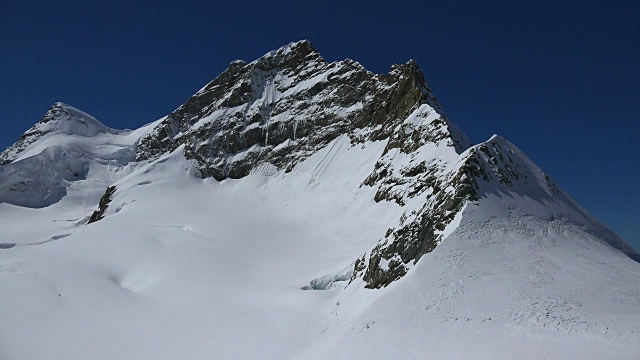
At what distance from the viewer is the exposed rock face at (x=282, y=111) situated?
67.0 metres

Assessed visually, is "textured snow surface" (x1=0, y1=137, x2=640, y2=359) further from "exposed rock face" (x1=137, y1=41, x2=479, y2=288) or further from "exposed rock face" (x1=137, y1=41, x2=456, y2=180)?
"exposed rock face" (x1=137, y1=41, x2=456, y2=180)

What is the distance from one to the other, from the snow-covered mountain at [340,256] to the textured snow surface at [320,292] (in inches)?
4.7

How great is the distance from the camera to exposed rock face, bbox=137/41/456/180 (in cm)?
6700

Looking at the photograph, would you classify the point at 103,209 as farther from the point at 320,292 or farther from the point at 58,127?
the point at 58,127

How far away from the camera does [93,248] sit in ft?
145

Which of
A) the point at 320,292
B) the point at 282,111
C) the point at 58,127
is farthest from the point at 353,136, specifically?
the point at 58,127

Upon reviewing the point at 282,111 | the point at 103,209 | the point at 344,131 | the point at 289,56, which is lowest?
the point at 103,209

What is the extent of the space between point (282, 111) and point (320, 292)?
5687 centimetres

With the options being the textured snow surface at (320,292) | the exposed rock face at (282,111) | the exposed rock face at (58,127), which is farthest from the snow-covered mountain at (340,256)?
the exposed rock face at (58,127)

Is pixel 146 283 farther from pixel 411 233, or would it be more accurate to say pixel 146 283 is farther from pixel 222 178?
pixel 222 178

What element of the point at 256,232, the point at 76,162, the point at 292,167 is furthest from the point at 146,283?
the point at 76,162

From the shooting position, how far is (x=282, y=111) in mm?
82500

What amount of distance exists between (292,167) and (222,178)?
1472 cm

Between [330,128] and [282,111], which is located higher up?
[282,111]
